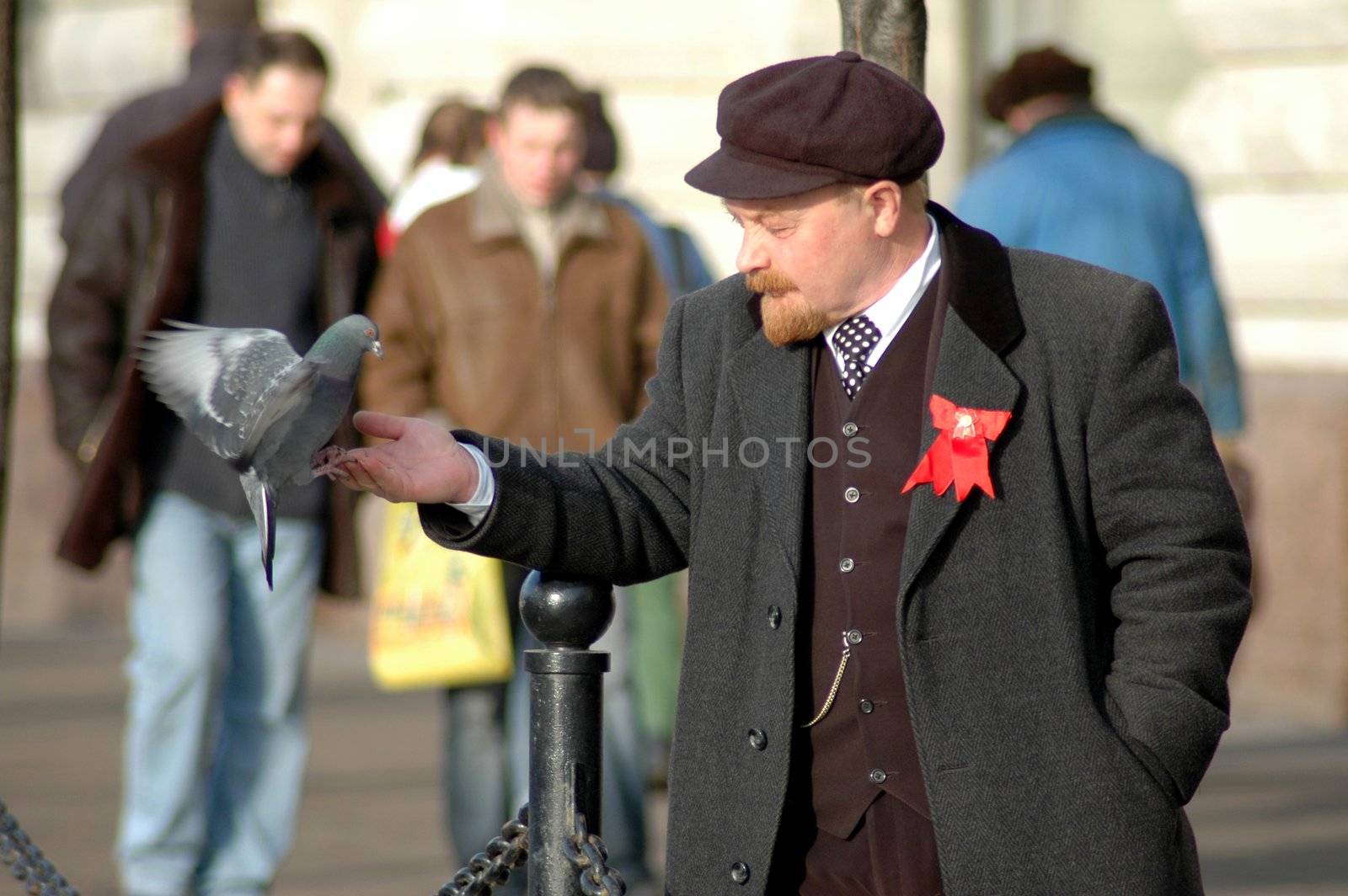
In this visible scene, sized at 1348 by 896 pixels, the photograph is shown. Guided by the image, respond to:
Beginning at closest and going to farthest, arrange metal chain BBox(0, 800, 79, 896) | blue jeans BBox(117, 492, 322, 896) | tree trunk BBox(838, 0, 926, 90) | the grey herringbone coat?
the grey herringbone coat
metal chain BBox(0, 800, 79, 896)
tree trunk BBox(838, 0, 926, 90)
blue jeans BBox(117, 492, 322, 896)

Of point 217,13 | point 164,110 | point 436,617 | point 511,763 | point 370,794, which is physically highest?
point 217,13

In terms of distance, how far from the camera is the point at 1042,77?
6.09 m

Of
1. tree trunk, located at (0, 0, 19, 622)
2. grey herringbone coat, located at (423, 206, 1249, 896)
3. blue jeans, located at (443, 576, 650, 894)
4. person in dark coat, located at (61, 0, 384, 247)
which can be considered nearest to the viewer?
grey herringbone coat, located at (423, 206, 1249, 896)

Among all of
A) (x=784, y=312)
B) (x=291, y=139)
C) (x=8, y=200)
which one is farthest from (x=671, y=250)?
(x=784, y=312)

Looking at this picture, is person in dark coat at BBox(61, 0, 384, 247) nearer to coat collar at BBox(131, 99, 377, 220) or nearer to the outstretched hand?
coat collar at BBox(131, 99, 377, 220)

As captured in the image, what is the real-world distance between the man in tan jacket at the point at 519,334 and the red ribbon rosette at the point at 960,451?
2.74 m

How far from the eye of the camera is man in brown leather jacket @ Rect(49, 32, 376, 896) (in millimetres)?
5258

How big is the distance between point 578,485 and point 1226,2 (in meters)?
5.95

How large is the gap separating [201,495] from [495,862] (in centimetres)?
245

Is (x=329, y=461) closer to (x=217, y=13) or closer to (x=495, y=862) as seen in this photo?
(x=495, y=862)

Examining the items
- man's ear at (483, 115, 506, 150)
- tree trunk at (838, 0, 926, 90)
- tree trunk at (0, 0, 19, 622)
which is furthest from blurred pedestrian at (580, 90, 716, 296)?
tree trunk at (838, 0, 926, 90)

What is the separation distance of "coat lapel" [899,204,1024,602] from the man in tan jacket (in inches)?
104

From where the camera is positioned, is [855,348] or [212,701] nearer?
[855,348]

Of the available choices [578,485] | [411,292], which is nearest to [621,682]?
[411,292]
